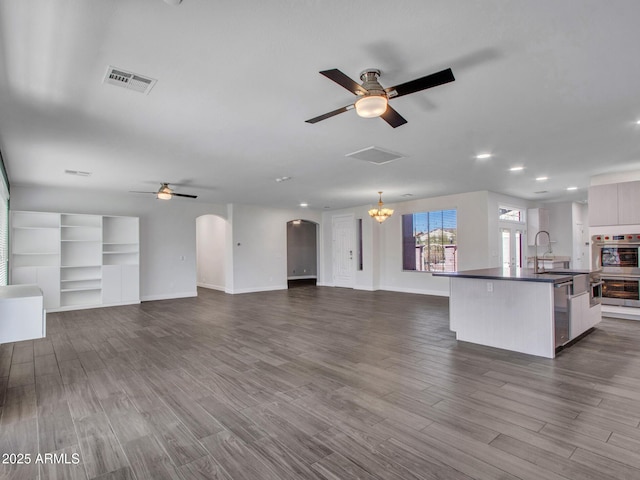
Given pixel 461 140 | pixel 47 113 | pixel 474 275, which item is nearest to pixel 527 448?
pixel 474 275

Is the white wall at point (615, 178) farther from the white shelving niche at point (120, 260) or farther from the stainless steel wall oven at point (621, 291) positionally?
the white shelving niche at point (120, 260)

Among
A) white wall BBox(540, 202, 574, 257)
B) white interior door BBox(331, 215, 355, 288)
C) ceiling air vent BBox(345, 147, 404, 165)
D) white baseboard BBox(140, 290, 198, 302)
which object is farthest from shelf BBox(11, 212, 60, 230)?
white wall BBox(540, 202, 574, 257)

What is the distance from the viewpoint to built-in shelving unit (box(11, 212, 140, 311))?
7.38 m

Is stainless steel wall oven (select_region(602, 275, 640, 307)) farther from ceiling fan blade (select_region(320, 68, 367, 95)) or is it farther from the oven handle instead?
ceiling fan blade (select_region(320, 68, 367, 95))

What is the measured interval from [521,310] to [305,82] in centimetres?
370

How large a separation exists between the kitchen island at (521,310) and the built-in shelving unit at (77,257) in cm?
773

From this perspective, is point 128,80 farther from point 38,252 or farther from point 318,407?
point 38,252

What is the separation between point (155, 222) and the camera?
365 inches

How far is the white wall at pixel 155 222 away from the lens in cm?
795

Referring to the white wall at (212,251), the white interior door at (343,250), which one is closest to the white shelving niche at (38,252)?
the white wall at (212,251)

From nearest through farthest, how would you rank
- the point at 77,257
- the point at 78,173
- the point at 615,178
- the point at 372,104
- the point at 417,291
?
the point at 372,104 < the point at 78,173 < the point at 615,178 < the point at 77,257 < the point at 417,291

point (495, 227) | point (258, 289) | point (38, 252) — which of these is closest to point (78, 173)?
point (38, 252)

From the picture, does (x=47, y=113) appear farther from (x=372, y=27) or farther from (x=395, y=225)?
(x=395, y=225)

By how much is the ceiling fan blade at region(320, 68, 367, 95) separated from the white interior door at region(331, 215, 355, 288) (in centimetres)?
892
